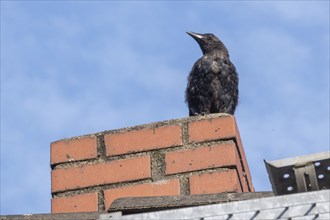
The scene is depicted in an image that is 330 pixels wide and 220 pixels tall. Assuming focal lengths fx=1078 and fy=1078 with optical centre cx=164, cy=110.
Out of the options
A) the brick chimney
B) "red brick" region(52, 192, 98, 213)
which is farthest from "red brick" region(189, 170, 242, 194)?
"red brick" region(52, 192, 98, 213)

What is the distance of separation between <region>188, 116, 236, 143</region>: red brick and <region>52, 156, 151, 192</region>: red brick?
16cm

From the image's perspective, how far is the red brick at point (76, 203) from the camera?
3.10m

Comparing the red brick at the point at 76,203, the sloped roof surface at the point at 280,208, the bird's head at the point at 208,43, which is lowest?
the sloped roof surface at the point at 280,208

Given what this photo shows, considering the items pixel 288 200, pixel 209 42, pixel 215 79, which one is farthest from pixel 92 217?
pixel 209 42

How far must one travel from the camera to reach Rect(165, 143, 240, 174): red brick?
3.09m

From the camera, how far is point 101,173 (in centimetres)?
319

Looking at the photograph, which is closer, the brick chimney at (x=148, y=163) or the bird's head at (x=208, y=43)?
the brick chimney at (x=148, y=163)

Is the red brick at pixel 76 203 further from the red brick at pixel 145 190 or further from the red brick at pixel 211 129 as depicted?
the red brick at pixel 211 129

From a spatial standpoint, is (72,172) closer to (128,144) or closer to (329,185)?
(128,144)

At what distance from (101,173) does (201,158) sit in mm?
305

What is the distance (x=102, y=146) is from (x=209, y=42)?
461 cm

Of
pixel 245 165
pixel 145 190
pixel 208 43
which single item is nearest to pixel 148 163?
pixel 145 190

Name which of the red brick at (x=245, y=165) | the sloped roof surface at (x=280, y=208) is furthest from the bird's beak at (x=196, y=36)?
the sloped roof surface at (x=280, y=208)

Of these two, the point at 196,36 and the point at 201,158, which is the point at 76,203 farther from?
the point at 196,36
